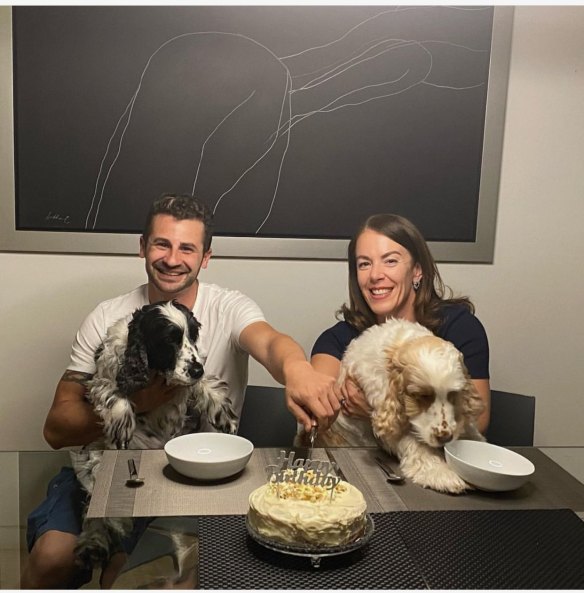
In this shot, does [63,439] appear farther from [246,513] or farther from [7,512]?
[246,513]

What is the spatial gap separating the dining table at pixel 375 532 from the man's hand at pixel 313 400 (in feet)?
0.27

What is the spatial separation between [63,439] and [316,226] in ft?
2.82

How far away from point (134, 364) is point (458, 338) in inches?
32.4

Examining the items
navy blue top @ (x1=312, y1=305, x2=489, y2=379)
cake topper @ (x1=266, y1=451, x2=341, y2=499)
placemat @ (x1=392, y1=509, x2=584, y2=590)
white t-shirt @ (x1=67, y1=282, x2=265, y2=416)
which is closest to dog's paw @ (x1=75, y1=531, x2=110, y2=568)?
cake topper @ (x1=266, y1=451, x2=341, y2=499)

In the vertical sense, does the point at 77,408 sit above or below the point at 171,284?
below

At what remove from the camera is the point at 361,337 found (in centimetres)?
158

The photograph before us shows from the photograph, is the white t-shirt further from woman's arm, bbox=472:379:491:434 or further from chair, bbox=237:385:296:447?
woman's arm, bbox=472:379:491:434

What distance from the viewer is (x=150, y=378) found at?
1.54 meters

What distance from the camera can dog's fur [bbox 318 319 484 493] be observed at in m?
1.25

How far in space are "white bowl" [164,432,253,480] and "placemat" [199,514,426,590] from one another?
175 mm

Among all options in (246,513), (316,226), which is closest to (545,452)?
(246,513)

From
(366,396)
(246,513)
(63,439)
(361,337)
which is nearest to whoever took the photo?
(246,513)
